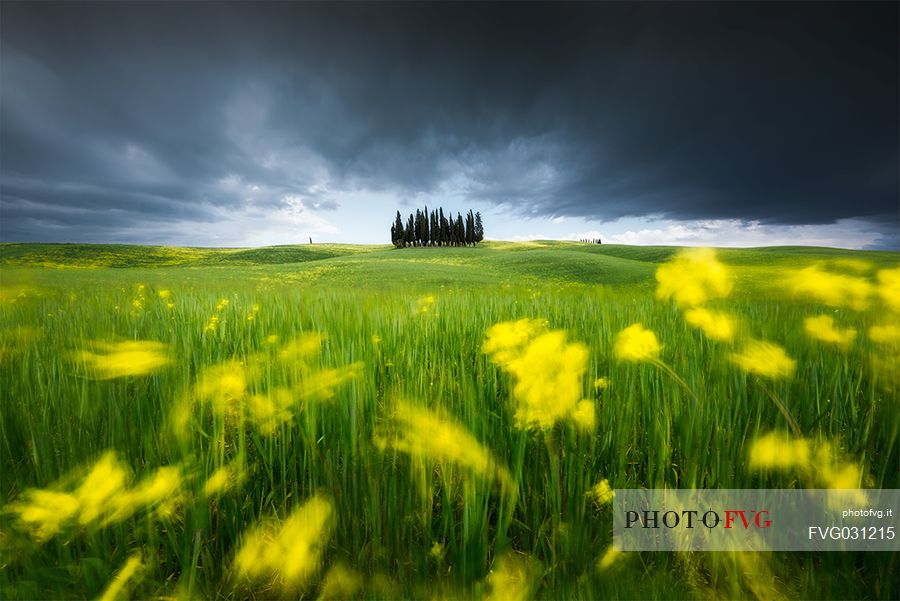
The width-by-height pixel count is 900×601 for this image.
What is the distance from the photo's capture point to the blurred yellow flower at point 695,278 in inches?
55.2

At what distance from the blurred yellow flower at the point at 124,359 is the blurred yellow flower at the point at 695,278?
87.8 inches

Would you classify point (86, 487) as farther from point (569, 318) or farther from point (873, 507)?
point (569, 318)

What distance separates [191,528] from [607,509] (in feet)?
3.73

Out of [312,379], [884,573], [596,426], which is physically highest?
[312,379]

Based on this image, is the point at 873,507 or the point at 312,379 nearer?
the point at 873,507

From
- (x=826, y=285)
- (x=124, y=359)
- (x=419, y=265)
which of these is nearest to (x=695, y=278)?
(x=826, y=285)

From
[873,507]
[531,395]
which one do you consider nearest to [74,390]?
[531,395]

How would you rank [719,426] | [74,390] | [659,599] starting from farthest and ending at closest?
[74,390] < [719,426] < [659,599]

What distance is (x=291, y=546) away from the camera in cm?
88

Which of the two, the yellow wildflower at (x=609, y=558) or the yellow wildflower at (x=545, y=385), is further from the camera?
the yellow wildflower at (x=545, y=385)

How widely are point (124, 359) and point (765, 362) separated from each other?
10.00ft

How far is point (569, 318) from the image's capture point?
126 inches

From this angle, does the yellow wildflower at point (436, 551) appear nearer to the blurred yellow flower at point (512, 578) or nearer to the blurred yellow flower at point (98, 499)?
the blurred yellow flower at point (512, 578)

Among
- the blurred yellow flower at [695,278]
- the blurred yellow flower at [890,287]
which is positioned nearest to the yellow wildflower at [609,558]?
the blurred yellow flower at [695,278]
